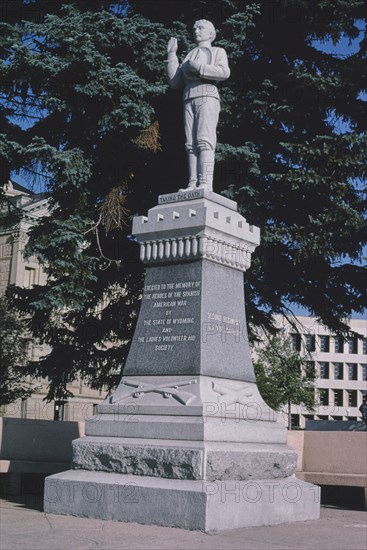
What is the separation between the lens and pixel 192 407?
9570 millimetres

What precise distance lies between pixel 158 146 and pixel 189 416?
26.9 feet

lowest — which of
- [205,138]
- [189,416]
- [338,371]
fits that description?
[189,416]

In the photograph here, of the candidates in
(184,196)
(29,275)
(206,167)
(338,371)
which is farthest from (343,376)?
(184,196)

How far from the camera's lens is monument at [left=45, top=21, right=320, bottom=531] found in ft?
29.9

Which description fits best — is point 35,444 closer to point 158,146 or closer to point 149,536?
point 149,536

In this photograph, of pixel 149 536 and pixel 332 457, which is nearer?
pixel 149 536

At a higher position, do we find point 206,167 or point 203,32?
point 203,32

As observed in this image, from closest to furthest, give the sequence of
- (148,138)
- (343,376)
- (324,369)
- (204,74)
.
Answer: (204,74)
(148,138)
(324,369)
(343,376)

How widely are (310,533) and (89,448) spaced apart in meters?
2.77

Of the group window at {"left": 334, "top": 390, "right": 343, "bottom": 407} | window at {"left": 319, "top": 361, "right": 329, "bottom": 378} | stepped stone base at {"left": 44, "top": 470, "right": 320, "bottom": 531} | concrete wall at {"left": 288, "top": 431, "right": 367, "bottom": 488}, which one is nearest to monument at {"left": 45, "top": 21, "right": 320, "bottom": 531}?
stepped stone base at {"left": 44, "top": 470, "right": 320, "bottom": 531}

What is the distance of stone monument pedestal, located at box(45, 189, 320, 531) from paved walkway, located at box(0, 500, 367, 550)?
26 centimetres

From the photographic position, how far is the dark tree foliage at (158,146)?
618 inches

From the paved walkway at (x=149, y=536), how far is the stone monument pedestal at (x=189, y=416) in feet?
0.85

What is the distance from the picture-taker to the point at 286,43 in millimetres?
18391
